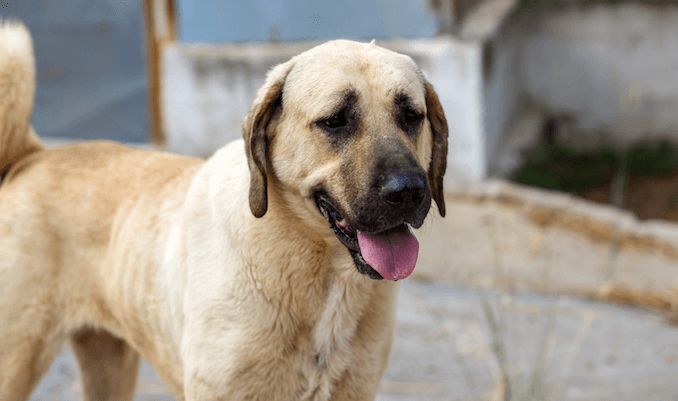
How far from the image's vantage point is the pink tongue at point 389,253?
2.07m

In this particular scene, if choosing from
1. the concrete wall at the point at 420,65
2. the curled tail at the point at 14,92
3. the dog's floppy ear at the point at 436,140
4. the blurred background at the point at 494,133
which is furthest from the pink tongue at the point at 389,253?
the concrete wall at the point at 420,65

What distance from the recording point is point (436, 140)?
246 cm

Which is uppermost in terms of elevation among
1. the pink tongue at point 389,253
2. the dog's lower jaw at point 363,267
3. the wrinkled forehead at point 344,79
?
the wrinkled forehead at point 344,79

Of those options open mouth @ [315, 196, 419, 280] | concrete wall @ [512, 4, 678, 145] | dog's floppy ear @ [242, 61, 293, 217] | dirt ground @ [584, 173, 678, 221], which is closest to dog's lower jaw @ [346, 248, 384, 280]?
open mouth @ [315, 196, 419, 280]

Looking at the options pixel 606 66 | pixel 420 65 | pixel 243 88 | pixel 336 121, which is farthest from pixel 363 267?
pixel 606 66

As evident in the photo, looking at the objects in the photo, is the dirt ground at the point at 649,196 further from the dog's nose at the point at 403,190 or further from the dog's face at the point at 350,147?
the dog's nose at the point at 403,190

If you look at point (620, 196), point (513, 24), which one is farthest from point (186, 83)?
point (620, 196)

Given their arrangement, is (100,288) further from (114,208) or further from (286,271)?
(286,271)

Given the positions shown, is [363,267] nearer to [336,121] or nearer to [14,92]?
[336,121]

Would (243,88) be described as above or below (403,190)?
below

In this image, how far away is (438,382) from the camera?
4.11 m

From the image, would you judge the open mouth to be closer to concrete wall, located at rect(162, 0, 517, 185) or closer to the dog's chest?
the dog's chest

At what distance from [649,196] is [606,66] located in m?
1.91

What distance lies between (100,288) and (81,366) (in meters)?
0.67
